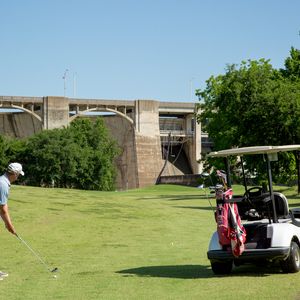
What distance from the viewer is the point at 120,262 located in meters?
14.5

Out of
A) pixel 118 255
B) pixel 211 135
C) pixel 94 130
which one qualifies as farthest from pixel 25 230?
pixel 94 130

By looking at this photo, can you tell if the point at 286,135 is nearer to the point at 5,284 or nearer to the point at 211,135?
the point at 211,135

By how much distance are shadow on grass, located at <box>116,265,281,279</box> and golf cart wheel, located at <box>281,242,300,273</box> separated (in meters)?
0.32

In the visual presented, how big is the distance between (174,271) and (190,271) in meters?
0.29

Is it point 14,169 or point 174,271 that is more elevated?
point 14,169

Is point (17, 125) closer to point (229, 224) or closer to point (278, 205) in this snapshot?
point (278, 205)

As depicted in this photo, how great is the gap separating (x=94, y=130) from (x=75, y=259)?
83419 mm

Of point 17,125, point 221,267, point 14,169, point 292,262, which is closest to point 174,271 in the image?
point 221,267

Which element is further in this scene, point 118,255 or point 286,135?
point 286,135

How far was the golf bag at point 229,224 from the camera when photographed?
452 inches

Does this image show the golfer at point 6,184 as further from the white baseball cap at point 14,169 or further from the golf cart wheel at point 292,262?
the golf cart wheel at point 292,262

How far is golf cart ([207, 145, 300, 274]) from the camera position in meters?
11.5

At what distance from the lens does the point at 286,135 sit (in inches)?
1503

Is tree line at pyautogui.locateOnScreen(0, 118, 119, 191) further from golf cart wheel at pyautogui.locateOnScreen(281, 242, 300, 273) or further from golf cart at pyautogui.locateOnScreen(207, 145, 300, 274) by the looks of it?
golf cart wheel at pyautogui.locateOnScreen(281, 242, 300, 273)
